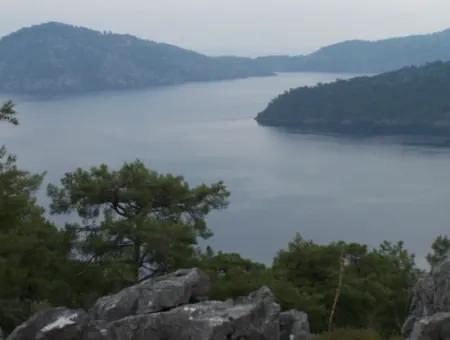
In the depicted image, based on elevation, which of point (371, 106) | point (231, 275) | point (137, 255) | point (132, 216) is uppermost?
point (371, 106)

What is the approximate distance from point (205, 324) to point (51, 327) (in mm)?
1816

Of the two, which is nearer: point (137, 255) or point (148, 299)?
point (148, 299)

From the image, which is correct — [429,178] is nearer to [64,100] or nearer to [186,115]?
[186,115]

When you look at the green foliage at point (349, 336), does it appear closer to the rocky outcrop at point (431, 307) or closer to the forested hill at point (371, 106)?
the rocky outcrop at point (431, 307)

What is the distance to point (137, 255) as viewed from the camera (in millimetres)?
14906

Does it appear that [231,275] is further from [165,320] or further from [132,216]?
[165,320]

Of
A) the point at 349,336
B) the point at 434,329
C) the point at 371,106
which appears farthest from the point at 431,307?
the point at 371,106

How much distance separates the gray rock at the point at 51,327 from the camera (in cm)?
764

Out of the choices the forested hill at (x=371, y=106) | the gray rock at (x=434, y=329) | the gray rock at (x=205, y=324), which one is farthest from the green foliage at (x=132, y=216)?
the forested hill at (x=371, y=106)

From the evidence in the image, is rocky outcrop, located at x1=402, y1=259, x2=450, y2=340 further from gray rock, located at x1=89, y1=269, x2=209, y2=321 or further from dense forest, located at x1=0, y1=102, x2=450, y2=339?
gray rock, located at x1=89, y1=269, x2=209, y2=321

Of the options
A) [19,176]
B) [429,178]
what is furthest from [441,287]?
[429,178]

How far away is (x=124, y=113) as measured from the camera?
425 ft

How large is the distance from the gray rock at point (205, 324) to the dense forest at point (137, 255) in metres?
4.97

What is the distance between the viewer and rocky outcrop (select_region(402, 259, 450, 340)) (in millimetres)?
7668
